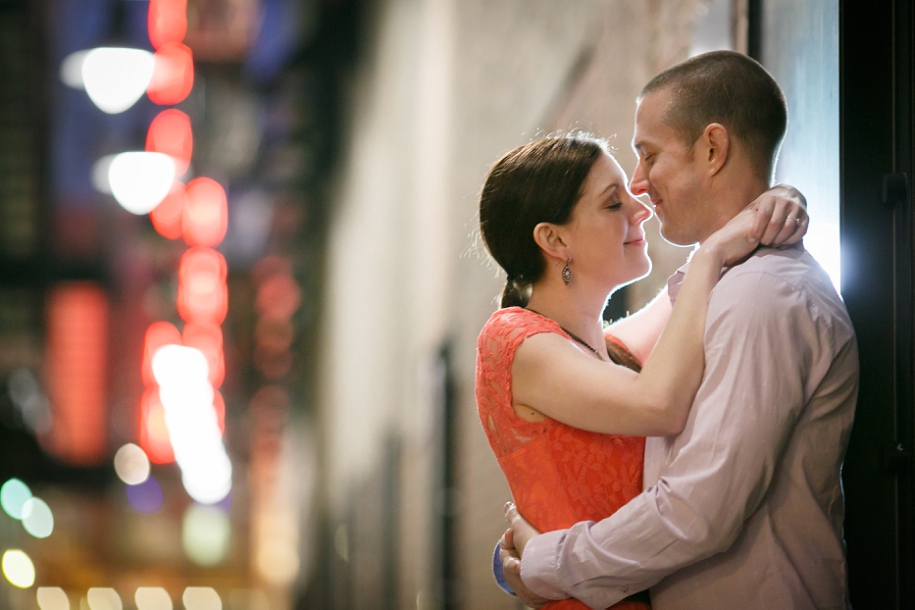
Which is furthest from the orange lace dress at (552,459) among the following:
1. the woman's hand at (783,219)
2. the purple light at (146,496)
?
the purple light at (146,496)

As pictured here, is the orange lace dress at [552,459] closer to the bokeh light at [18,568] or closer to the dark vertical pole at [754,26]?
the dark vertical pole at [754,26]

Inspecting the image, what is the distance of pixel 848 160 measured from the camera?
2262 mm

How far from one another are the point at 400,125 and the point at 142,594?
92.3 ft

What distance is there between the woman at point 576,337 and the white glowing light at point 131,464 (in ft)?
83.0

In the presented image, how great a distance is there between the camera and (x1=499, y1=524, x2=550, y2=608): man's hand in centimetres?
215

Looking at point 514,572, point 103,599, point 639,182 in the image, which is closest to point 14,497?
point 103,599

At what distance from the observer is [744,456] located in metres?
1.78

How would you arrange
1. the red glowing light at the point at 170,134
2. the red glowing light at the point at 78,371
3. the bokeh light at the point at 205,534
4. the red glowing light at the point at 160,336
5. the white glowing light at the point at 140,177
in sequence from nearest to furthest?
the red glowing light at the point at 170,134 < the white glowing light at the point at 140,177 < the red glowing light at the point at 78,371 < the red glowing light at the point at 160,336 < the bokeh light at the point at 205,534

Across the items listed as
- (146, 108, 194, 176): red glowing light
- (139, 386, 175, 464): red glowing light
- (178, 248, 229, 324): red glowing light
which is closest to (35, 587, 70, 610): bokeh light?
(139, 386, 175, 464): red glowing light

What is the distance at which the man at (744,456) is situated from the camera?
1.80 m

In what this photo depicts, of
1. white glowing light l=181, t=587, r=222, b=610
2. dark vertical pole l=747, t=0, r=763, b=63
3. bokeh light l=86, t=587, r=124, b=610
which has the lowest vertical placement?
white glowing light l=181, t=587, r=222, b=610

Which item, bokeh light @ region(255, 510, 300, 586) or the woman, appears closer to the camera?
the woman

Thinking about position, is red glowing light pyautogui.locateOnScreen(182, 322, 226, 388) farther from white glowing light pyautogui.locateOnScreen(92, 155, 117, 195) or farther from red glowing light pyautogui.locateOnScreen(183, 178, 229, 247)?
white glowing light pyautogui.locateOnScreen(92, 155, 117, 195)

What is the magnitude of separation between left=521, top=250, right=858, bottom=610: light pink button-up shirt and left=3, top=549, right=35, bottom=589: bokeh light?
23.4 m
